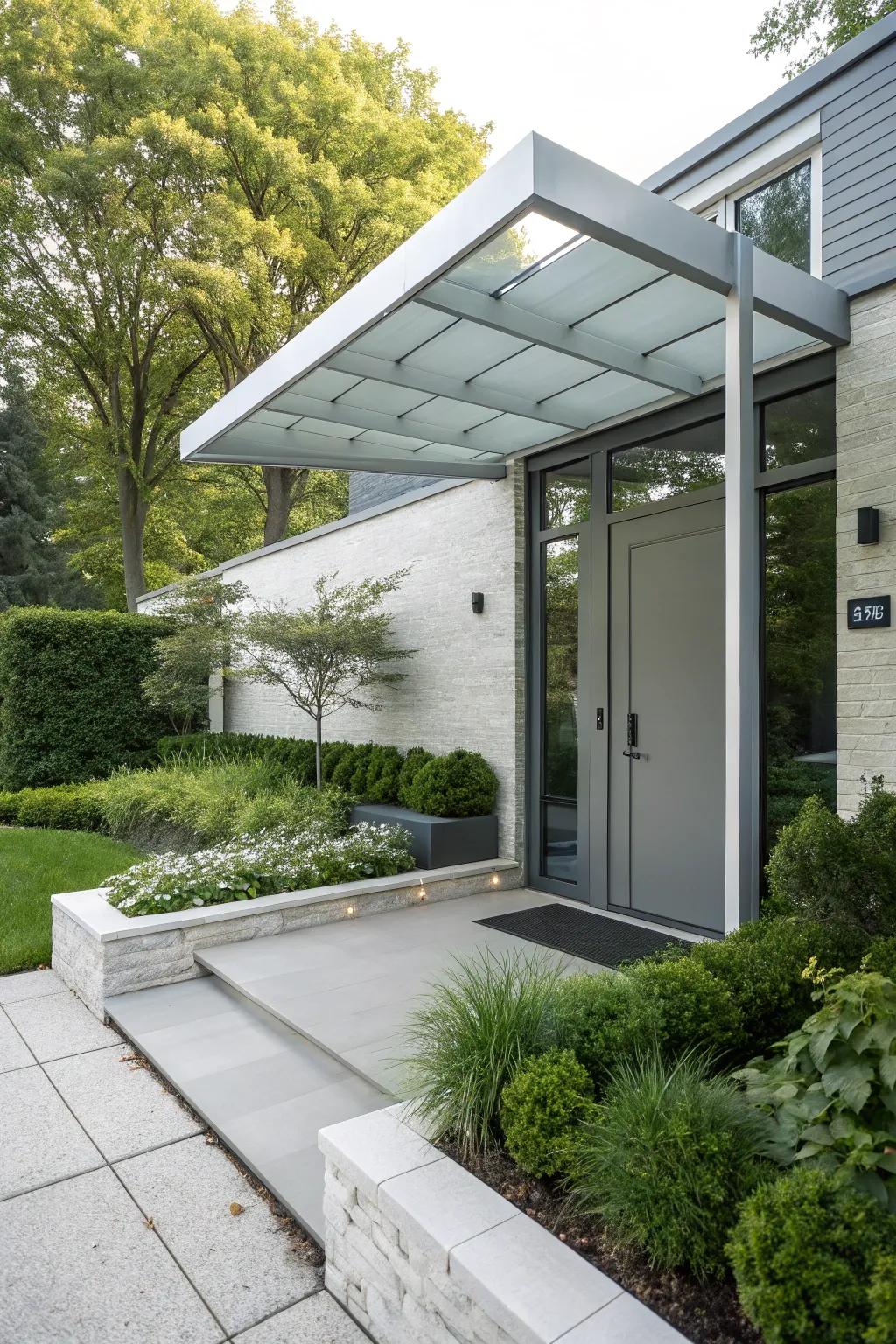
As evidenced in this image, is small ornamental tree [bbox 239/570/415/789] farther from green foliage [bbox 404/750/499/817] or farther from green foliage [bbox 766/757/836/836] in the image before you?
green foliage [bbox 766/757/836/836]

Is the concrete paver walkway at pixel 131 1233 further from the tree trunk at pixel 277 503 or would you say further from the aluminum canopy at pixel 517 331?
the tree trunk at pixel 277 503

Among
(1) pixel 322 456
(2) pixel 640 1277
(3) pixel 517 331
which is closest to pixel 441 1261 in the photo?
(2) pixel 640 1277

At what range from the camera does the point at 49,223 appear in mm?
14062

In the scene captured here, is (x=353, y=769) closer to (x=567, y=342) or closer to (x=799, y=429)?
(x=567, y=342)

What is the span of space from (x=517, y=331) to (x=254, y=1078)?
349 centimetres

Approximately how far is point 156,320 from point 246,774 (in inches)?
441

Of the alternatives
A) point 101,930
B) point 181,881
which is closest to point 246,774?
point 181,881

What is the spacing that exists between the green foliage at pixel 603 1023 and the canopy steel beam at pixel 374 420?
3.61m

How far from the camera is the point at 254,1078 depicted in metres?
3.22

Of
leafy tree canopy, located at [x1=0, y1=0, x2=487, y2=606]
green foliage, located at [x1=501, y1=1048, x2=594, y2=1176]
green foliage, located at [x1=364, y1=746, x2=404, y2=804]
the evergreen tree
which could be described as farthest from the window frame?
the evergreen tree

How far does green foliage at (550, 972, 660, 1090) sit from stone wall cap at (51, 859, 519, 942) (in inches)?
97.4

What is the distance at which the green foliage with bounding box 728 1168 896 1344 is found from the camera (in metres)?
1.38

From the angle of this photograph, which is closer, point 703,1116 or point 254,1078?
point 703,1116

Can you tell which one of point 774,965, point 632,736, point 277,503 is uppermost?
point 277,503
